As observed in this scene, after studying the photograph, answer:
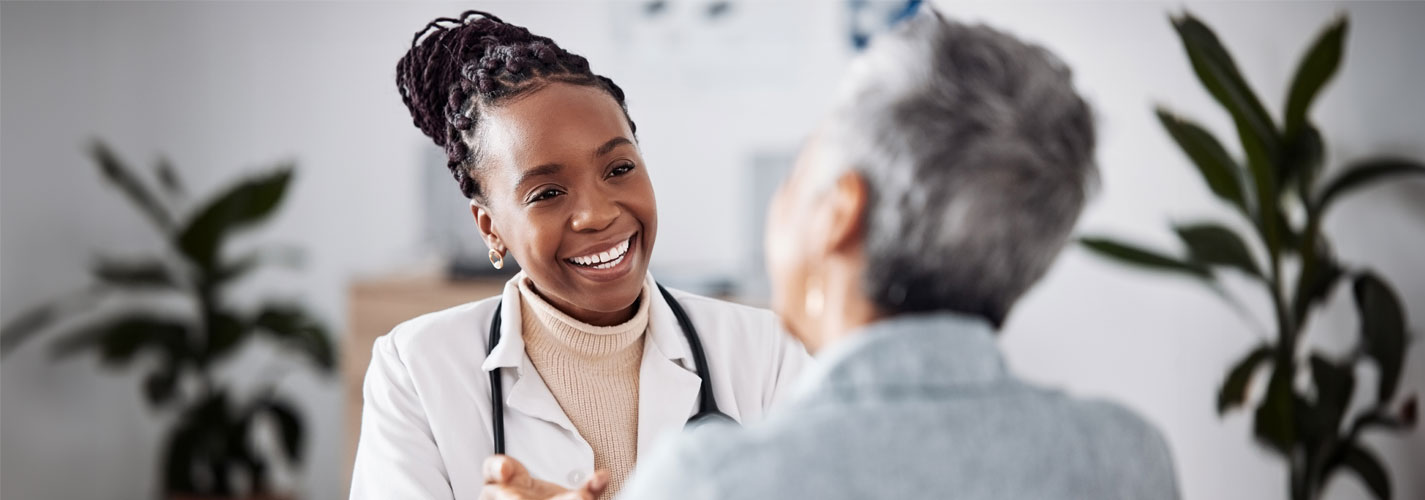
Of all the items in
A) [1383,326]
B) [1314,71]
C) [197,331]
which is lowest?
[197,331]

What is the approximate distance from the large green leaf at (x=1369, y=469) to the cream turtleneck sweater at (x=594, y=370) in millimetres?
2048

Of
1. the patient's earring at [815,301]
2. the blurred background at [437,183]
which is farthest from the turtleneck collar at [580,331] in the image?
the blurred background at [437,183]

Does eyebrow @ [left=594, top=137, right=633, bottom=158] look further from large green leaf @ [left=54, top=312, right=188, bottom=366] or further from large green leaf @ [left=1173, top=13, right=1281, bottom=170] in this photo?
large green leaf @ [left=54, top=312, right=188, bottom=366]

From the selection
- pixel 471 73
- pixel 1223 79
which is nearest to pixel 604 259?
pixel 471 73

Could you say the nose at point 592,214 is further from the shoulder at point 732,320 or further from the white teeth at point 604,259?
the shoulder at point 732,320

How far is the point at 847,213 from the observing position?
0.79 m

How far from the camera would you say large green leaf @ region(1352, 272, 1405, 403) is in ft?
8.17

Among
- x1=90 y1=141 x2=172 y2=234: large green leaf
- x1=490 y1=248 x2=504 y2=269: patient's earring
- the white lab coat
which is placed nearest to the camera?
the white lab coat

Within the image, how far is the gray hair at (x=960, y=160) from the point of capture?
0.76m

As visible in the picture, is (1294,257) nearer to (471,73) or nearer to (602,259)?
(602,259)

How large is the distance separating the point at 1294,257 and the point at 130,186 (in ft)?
10.6

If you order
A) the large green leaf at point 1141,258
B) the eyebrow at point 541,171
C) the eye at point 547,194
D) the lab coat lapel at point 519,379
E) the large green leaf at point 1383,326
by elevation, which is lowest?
the large green leaf at point 1383,326

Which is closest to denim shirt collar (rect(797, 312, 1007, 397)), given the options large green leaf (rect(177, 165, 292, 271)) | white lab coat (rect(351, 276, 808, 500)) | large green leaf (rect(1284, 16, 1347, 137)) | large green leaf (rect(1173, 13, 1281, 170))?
white lab coat (rect(351, 276, 808, 500))

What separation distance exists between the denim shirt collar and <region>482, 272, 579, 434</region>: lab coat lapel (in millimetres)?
510
